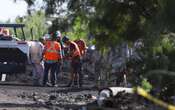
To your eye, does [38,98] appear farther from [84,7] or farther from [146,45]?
[146,45]

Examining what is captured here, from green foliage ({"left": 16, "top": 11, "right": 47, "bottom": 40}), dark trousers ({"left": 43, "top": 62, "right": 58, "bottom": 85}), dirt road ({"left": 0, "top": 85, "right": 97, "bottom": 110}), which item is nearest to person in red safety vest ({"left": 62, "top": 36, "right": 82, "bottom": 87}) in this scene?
dark trousers ({"left": 43, "top": 62, "right": 58, "bottom": 85})

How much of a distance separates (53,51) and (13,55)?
252cm

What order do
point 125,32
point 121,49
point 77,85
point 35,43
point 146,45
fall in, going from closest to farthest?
point 146,45, point 125,32, point 121,49, point 77,85, point 35,43

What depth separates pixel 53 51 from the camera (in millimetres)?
21297

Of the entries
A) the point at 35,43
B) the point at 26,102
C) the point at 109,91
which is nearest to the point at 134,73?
the point at 109,91

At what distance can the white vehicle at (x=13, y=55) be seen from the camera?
75.3 feet

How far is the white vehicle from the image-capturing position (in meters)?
22.9

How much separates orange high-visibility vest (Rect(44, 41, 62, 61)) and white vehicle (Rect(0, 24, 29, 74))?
1.60 m

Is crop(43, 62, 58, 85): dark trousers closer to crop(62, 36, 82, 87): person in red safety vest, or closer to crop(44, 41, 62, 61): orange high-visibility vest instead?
crop(44, 41, 62, 61): orange high-visibility vest

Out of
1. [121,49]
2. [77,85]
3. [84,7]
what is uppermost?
[84,7]

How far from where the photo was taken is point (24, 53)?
23.0 meters

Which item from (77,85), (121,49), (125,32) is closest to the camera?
(125,32)

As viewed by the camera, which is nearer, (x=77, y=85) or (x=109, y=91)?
(x=109, y=91)

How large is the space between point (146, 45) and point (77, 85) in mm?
10294
